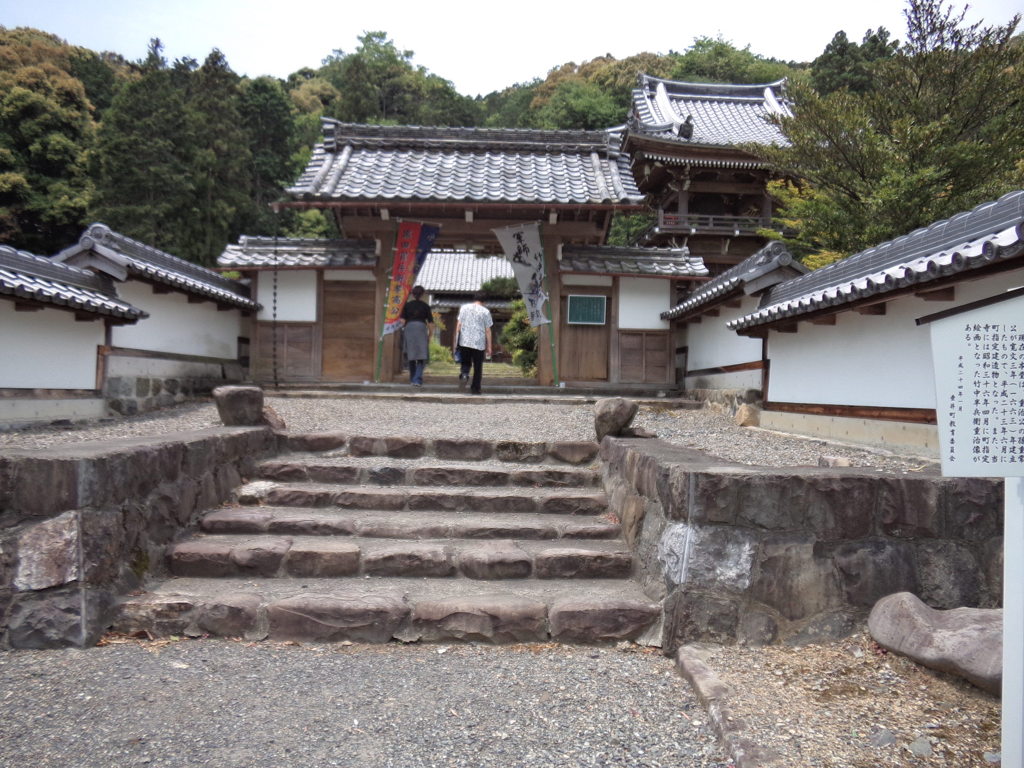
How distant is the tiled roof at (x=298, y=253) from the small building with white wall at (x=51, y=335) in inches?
121

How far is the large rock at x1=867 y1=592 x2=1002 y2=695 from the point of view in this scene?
2648 millimetres

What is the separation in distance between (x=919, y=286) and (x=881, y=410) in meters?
1.48

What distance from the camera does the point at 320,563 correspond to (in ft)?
13.2

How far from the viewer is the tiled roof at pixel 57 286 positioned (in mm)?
6586

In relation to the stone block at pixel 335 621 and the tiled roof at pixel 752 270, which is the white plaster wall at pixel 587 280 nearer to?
the tiled roof at pixel 752 270

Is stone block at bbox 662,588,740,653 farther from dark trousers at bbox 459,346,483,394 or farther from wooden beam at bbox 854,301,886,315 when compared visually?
dark trousers at bbox 459,346,483,394

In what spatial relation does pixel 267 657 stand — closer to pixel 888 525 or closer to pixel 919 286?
A: pixel 888 525

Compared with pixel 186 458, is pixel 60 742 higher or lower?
lower

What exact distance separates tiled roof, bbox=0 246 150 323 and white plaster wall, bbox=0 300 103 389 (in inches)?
14.7

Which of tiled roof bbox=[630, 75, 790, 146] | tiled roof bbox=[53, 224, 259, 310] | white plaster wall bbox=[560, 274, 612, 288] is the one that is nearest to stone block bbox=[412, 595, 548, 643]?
tiled roof bbox=[53, 224, 259, 310]

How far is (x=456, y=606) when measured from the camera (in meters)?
3.51

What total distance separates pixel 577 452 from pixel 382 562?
2.31 metres

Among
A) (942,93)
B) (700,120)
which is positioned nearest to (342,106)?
(700,120)

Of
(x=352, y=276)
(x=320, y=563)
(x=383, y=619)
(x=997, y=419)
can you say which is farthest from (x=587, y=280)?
(x=997, y=419)
